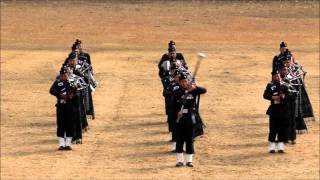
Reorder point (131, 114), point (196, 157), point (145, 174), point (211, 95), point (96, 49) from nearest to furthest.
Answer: point (145, 174) → point (196, 157) → point (131, 114) → point (211, 95) → point (96, 49)

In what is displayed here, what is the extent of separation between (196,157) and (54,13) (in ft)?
101

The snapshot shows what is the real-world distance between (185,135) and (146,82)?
12.4 m

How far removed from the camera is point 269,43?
142 ft

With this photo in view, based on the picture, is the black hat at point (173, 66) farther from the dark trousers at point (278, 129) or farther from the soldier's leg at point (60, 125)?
the soldier's leg at point (60, 125)

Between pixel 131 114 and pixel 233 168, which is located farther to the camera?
pixel 131 114

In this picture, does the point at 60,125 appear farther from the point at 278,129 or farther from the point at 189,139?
the point at 278,129

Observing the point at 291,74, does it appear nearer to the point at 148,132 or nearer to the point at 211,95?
the point at 148,132

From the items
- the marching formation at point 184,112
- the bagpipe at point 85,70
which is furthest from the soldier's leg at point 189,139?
the bagpipe at point 85,70

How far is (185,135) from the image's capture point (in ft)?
69.3

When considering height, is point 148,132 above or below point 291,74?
below

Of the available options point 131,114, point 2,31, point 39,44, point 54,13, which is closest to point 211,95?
point 131,114

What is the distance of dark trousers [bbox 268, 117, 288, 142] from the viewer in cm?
2248

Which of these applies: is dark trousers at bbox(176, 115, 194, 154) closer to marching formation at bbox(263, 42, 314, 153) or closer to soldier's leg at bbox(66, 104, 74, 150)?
marching formation at bbox(263, 42, 314, 153)

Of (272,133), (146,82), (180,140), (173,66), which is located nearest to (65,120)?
(173,66)
